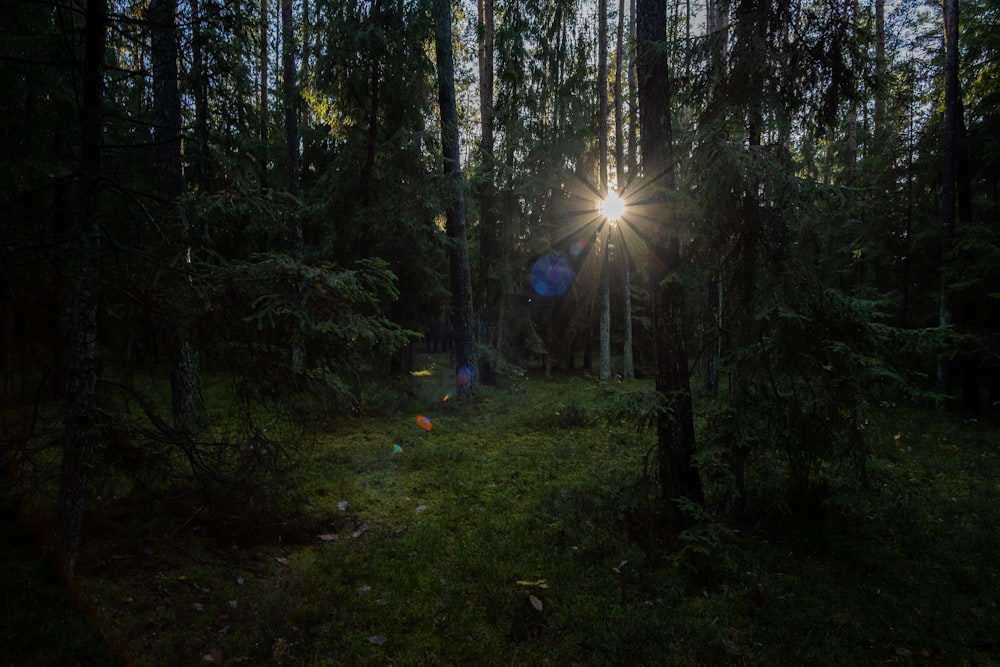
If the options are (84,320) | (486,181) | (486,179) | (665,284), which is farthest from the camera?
(486,181)

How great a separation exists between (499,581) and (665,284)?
12.9 ft

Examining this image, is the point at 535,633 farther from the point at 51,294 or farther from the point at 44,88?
the point at 44,88

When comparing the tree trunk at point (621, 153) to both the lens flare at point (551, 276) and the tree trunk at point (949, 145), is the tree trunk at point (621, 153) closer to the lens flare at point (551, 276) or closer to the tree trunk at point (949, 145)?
the lens flare at point (551, 276)

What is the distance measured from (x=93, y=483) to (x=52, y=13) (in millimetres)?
8748

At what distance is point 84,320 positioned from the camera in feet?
13.7

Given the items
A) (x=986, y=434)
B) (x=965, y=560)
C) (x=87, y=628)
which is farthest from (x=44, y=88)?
(x=986, y=434)

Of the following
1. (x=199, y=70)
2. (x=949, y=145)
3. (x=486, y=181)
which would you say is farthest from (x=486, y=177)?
(x=949, y=145)

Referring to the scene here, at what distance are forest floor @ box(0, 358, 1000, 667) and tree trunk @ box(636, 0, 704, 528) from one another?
699 millimetres

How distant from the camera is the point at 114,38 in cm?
544

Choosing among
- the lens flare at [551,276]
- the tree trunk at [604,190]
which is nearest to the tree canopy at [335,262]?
the tree trunk at [604,190]

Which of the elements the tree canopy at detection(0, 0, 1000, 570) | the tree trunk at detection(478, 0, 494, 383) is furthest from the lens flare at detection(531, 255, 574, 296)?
the tree canopy at detection(0, 0, 1000, 570)

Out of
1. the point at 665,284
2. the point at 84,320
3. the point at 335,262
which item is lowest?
the point at 84,320

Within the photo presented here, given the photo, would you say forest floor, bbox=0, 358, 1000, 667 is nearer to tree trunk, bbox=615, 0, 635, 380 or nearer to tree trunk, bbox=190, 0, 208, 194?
tree trunk, bbox=190, 0, 208, 194

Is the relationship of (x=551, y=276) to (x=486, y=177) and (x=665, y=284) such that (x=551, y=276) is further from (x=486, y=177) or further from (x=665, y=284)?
(x=665, y=284)
